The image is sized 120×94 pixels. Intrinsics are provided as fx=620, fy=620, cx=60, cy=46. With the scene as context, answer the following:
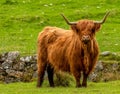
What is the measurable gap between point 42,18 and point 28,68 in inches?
401

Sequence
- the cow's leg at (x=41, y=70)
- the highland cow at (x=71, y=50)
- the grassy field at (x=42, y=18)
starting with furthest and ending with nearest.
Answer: the grassy field at (x=42, y=18) < the cow's leg at (x=41, y=70) < the highland cow at (x=71, y=50)

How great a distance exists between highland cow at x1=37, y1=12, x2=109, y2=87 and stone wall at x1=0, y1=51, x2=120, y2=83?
140 inches

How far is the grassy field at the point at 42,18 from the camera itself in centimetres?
2802

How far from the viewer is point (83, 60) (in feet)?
59.0

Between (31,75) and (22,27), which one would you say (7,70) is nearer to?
(31,75)

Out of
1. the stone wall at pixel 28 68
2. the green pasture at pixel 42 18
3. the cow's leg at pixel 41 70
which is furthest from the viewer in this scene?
the green pasture at pixel 42 18

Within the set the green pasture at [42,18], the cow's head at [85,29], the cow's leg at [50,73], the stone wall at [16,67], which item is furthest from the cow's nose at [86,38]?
the stone wall at [16,67]

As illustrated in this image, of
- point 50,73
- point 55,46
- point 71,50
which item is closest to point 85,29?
point 71,50

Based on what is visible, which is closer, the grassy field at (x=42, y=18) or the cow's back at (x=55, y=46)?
the cow's back at (x=55, y=46)

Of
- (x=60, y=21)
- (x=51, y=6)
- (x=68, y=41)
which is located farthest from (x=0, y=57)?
(x=51, y=6)

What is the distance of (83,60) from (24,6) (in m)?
20.2

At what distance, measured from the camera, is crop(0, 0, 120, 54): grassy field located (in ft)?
91.9

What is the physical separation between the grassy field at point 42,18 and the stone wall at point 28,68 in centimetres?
125

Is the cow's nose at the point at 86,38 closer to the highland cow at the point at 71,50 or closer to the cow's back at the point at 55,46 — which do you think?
the highland cow at the point at 71,50
